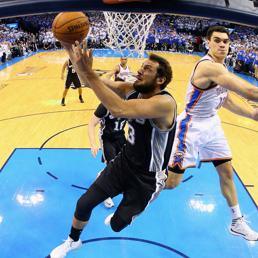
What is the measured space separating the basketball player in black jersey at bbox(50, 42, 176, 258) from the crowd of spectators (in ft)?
47.3

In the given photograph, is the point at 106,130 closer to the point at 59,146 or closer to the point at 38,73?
the point at 59,146

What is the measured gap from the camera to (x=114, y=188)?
3.20m

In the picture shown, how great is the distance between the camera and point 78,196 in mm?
5129

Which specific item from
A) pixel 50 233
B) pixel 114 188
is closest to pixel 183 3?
pixel 114 188

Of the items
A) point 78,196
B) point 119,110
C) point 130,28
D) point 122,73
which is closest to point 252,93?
point 119,110

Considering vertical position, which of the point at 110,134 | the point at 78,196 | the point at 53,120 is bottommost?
the point at 53,120

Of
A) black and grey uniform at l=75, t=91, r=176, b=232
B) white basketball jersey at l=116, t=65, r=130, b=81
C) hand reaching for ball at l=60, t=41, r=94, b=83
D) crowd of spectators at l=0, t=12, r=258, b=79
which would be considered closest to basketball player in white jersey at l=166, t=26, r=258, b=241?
black and grey uniform at l=75, t=91, r=176, b=232

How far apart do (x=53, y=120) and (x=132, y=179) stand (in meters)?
5.83

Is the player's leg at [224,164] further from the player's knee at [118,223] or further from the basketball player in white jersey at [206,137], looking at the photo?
the player's knee at [118,223]

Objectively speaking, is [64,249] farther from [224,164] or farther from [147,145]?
[224,164]

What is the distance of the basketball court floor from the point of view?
4.08 metres

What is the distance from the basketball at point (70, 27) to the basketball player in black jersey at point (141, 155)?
0.08m

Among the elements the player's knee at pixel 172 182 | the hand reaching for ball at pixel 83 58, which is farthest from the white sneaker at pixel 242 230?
the hand reaching for ball at pixel 83 58

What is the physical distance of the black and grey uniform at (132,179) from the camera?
3088 mm
